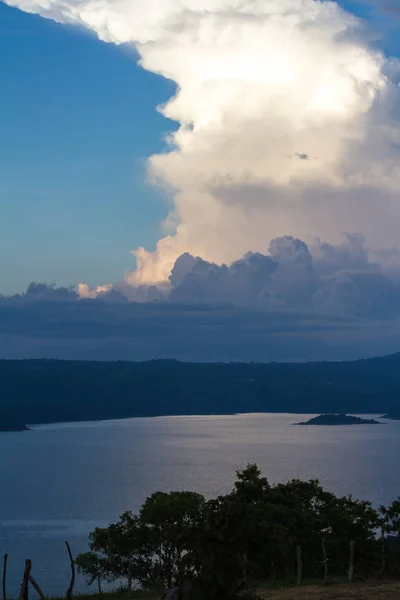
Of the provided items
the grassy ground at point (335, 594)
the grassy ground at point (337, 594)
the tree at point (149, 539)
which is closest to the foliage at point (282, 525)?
the tree at point (149, 539)

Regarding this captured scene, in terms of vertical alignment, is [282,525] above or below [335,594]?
above

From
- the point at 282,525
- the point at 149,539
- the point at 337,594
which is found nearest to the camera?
the point at 337,594

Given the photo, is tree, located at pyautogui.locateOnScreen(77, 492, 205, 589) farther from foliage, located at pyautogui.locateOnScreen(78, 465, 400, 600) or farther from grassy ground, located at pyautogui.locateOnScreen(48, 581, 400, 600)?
grassy ground, located at pyautogui.locateOnScreen(48, 581, 400, 600)

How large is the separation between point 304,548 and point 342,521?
3.67 meters

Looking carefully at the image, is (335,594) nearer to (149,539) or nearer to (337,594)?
(337,594)

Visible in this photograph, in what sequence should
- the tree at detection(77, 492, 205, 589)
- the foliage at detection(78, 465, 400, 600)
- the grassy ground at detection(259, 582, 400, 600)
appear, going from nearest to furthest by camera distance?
the grassy ground at detection(259, 582, 400, 600), the foliage at detection(78, 465, 400, 600), the tree at detection(77, 492, 205, 589)

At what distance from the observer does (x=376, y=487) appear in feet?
543

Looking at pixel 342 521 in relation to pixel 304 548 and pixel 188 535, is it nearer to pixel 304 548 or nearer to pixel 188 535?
pixel 304 548

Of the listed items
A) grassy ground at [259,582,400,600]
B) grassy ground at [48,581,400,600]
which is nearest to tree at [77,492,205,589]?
grassy ground at [48,581,400,600]

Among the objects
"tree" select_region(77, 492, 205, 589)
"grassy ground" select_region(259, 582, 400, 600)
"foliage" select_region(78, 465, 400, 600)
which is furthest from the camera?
"tree" select_region(77, 492, 205, 589)

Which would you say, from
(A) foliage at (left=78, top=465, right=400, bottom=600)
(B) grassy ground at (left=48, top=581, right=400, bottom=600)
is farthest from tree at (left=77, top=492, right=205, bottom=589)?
(B) grassy ground at (left=48, top=581, right=400, bottom=600)

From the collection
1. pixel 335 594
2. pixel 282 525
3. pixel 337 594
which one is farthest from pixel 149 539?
pixel 337 594

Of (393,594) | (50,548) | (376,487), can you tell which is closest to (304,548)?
(393,594)

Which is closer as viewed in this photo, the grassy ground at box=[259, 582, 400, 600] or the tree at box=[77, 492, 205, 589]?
the grassy ground at box=[259, 582, 400, 600]
